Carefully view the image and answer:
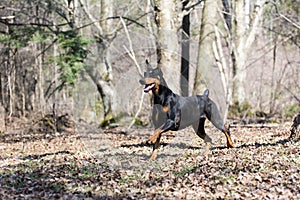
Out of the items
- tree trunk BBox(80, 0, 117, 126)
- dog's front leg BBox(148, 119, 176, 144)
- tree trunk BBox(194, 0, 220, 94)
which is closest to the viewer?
dog's front leg BBox(148, 119, 176, 144)

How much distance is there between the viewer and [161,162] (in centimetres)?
1041

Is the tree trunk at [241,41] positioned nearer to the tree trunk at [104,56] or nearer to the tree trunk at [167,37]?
the tree trunk at [104,56]

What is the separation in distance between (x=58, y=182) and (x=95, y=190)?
837 millimetres

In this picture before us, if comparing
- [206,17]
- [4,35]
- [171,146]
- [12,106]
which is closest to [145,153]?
[171,146]

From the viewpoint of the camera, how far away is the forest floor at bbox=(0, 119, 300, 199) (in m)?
7.84

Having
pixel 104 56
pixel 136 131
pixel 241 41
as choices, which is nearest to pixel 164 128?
pixel 136 131

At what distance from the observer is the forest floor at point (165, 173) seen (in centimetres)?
784

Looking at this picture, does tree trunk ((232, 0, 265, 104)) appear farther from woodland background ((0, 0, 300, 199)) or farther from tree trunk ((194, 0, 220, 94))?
tree trunk ((194, 0, 220, 94))

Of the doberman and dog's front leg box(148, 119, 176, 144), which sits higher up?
the doberman

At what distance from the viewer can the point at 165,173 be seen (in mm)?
9250

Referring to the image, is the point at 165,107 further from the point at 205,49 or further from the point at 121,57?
the point at 121,57

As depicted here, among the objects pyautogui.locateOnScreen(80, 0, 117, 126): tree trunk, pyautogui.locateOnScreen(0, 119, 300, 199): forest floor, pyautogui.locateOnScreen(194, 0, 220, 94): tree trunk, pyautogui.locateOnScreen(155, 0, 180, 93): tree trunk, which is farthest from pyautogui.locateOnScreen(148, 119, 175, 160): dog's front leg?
pyautogui.locateOnScreen(80, 0, 117, 126): tree trunk

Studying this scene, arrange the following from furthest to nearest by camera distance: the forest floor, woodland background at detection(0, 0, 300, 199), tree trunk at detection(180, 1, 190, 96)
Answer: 1. tree trunk at detection(180, 1, 190, 96)
2. woodland background at detection(0, 0, 300, 199)
3. the forest floor

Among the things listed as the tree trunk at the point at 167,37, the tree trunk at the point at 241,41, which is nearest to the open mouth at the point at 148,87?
the tree trunk at the point at 167,37
